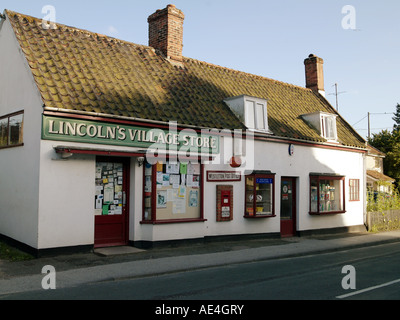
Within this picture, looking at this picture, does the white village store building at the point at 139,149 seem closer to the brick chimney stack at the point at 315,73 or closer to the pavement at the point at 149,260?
the pavement at the point at 149,260

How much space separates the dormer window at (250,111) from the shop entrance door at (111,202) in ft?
16.6

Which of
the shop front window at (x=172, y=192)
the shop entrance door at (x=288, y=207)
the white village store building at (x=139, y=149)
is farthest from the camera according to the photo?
the shop entrance door at (x=288, y=207)

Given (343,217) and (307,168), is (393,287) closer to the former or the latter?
(307,168)

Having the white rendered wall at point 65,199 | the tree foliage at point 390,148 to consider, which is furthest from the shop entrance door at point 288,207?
the tree foliage at point 390,148

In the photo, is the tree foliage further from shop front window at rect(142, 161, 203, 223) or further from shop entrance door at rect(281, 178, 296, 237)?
shop front window at rect(142, 161, 203, 223)

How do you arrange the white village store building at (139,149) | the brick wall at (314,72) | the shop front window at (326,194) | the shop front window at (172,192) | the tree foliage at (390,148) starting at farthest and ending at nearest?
the tree foliage at (390,148) → the brick wall at (314,72) → the shop front window at (326,194) → the shop front window at (172,192) → the white village store building at (139,149)

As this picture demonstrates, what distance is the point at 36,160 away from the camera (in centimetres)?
1061

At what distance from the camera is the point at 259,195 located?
603 inches

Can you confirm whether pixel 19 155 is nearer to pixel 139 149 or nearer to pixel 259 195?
pixel 139 149

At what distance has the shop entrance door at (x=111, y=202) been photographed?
1182 cm

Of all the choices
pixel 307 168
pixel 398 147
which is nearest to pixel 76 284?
pixel 307 168

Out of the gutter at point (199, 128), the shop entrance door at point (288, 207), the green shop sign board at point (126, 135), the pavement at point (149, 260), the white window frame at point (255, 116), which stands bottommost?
the pavement at point (149, 260)

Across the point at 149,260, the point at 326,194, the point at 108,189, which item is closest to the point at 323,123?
the point at 326,194

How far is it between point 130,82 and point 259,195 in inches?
251
